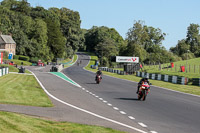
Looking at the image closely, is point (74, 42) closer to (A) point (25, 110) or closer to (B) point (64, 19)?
(B) point (64, 19)

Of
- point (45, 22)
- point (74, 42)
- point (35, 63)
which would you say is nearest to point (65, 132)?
point (35, 63)

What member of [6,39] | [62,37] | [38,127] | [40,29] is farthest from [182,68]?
[62,37]

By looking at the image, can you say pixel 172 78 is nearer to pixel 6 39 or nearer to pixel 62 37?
pixel 6 39

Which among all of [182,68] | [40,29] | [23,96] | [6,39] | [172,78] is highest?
[40,29]

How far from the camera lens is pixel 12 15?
11812 centimetres

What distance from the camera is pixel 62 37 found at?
13900 centimetres

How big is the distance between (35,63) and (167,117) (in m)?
96.7

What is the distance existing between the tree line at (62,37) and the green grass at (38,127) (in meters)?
88.0

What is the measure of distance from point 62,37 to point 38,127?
431 feet

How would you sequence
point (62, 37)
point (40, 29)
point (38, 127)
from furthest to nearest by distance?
1. point (62, 37)
2. point (40, 29)
3. point (38, 127)

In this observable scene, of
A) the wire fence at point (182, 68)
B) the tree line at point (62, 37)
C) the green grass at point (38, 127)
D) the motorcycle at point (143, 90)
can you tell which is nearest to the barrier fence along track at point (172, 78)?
the wire fence at point (182, 68)

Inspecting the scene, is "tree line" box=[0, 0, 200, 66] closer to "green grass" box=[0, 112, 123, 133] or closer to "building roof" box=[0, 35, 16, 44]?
"building roof" box=[0, 35, 16, 44]

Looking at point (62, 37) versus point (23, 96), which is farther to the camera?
point (62, 37)

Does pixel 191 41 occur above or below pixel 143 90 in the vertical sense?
above
